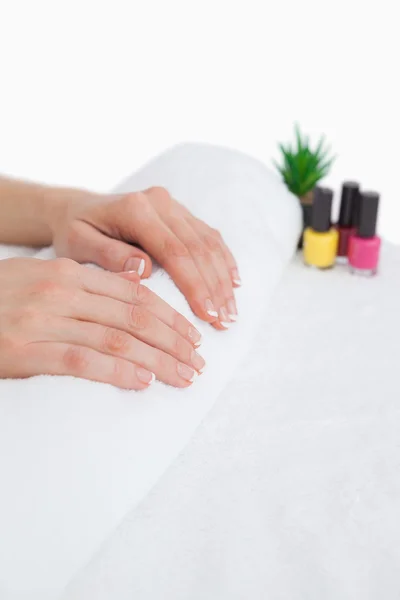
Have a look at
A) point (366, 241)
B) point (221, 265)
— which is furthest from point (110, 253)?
point (366, 241)

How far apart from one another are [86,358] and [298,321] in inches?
18.3

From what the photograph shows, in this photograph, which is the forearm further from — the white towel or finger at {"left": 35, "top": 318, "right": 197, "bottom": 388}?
finger at {"left": 35, "top": 318, "right": 197, "bottom": 388}

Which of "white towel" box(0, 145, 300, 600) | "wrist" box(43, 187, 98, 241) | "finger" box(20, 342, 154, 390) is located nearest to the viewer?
"white towel" box(0, 145, 300, 600)

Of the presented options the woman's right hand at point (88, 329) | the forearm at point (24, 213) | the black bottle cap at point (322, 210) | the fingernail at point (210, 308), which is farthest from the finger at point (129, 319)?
the black bottle cap at point (322, 210)

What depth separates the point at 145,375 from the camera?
789 millimetres

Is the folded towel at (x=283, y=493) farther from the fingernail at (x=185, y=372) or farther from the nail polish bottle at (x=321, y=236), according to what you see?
the nail polish bottle at (x=321, y=236)

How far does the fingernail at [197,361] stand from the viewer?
2.78ft

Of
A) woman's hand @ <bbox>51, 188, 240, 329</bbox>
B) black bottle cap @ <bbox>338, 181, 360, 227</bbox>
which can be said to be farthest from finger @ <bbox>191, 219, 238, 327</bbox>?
black bottle cap @ <bbox>338, 181, 360, 227</bbox>

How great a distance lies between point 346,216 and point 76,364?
2.37 feet

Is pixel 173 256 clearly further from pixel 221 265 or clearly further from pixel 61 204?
pixel 61 204

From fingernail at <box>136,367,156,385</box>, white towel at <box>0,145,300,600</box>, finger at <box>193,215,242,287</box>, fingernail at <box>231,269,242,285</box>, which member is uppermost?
finger at <box>193,215,242,287</box>

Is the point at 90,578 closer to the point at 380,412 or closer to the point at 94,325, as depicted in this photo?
the point at 94,325

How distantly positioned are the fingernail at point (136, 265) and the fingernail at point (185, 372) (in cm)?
19

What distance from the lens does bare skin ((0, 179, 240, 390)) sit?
2.52 ft
